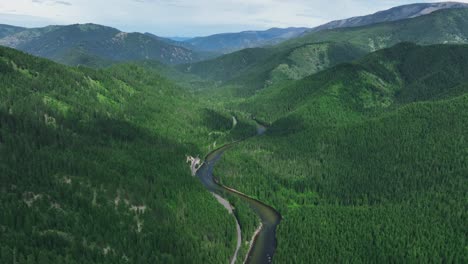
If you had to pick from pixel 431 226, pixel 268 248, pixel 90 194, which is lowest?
pixel 268 248

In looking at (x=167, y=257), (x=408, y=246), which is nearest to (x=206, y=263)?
(x=167, y=257)

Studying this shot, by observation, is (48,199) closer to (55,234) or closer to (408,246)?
(55,234)

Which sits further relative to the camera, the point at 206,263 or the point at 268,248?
the point at 268,248

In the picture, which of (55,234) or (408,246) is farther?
(408,246)

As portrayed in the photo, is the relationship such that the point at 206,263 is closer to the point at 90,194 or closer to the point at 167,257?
the point at 167,257

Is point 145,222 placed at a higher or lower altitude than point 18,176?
lower

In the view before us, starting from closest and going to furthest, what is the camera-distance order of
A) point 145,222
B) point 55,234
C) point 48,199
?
point 55,234 → point 48,199 → point 145,222

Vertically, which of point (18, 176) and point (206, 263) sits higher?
point (18, 176)

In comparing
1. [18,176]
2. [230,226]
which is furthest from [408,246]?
[18,176]

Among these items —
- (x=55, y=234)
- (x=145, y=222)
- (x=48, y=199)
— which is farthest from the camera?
(x=145, y=222)
